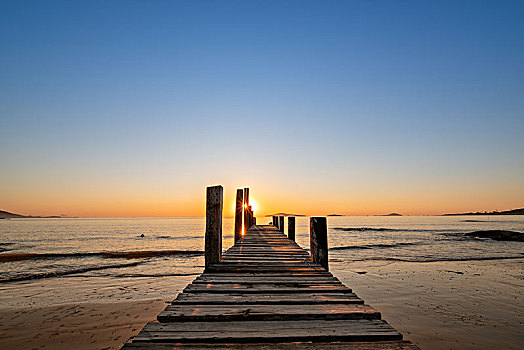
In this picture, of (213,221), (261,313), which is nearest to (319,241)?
(213,221)

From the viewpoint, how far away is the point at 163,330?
2.49 m

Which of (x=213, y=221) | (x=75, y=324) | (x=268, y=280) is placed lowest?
(x=75, y=324)

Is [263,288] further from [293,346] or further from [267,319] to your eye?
[293,346]

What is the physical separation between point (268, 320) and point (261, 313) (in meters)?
0.12

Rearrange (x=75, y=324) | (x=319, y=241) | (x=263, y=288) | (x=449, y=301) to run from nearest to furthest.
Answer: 1. (x=263, y=288)
2. (x=319, y=241)
3. (x=75, y=324)
4. (x=449, y=301)

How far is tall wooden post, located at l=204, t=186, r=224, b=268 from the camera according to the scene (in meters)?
5.73

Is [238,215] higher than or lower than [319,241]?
higher

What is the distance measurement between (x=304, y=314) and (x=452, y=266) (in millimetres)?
19642

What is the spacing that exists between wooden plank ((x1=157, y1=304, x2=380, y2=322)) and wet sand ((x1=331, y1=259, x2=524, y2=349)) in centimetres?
513

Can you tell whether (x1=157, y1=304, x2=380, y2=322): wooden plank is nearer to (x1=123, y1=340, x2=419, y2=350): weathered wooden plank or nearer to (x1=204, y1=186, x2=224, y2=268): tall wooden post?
(x1=123, y1=340, x2=419, y2=350): weathered wooden plank

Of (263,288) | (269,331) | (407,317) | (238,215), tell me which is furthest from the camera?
(238,215)

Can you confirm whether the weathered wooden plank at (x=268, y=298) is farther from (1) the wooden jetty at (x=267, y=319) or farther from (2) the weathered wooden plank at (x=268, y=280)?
(2) the weathered wooden plank at (x=268, y=280)

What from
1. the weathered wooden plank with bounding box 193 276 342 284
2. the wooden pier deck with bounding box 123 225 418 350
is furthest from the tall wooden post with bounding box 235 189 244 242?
the wooden pier deck with bounding box 123 225 418 350

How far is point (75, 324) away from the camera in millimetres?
8344
